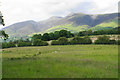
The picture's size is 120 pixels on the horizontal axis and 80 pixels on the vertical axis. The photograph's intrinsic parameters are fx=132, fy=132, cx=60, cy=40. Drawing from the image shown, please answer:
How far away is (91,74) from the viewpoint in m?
12.5

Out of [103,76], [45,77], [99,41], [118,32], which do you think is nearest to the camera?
[45,77]

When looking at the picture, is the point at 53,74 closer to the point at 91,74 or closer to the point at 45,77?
the point at 45,77

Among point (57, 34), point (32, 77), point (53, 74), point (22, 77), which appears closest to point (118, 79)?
point (53, 74)

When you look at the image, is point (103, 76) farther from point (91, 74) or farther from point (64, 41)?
point (64, 41)

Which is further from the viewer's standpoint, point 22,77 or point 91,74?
point 91,74

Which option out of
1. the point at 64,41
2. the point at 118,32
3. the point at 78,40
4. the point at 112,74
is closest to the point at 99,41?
the point at 78,40

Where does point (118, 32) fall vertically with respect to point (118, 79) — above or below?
above

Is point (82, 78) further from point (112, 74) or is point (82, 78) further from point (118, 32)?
point (118, 32)

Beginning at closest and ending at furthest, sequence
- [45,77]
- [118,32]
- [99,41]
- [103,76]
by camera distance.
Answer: [45,77] → [103,76] → [99,41] → [118,32]

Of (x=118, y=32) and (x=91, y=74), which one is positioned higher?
(x=118, y=32)

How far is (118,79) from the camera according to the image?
11.6 meters

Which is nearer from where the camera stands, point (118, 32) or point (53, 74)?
point (53, 74)

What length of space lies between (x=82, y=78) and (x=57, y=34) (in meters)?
100

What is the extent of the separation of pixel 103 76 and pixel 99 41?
6254cm
